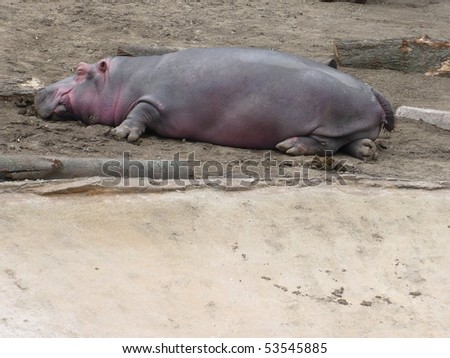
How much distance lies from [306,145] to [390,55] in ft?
8.33

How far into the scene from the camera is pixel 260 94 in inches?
258

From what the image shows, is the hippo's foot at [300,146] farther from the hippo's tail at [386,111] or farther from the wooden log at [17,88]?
the wooden log at [17,88]

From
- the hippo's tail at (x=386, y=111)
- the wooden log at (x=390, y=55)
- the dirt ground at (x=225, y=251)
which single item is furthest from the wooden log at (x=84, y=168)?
the wooden log at (x=390, y=55)

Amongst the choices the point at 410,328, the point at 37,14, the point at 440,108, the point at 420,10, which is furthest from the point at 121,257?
the point at 420,10

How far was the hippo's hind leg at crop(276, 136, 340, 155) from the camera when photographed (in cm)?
644

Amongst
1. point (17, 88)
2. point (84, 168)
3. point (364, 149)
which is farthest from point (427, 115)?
point (17, 88)

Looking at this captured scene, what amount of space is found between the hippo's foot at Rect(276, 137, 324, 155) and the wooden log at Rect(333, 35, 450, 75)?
7.75ft

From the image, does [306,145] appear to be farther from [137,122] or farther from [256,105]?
[137,122]

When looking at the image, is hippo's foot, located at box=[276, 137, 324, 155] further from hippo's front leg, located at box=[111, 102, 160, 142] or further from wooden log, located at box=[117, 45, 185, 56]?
wooden log, located at box=[117, 45, 185, 56]

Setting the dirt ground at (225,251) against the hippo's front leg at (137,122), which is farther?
the hippo's front leg at (137,122)

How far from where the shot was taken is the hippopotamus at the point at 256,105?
21.4ft

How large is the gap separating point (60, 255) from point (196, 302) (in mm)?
739

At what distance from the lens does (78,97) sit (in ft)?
23.2

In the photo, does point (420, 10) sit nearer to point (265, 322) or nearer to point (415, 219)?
point (415, 219)
